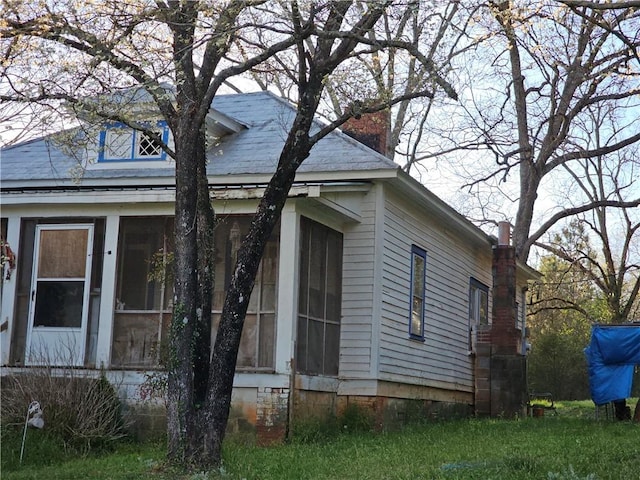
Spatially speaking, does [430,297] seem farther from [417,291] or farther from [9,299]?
[9,299]

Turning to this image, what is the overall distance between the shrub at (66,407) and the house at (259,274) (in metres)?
0.95

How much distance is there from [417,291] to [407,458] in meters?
6.93

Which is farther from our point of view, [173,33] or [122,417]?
[122,417]

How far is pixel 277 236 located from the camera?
587 inches

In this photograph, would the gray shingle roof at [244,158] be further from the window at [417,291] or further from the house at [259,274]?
the window at [417,291]

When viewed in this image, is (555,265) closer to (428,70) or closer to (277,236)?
(277,236)

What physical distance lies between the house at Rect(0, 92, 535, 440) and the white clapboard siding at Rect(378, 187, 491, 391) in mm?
68

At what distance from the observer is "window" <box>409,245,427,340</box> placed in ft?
57.7

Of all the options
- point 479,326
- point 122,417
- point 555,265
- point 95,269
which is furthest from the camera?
point 555,265

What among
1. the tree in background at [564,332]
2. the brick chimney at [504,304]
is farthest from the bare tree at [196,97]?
the tree in background at [564,332]

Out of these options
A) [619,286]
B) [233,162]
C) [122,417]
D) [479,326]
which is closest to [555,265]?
[619,286]

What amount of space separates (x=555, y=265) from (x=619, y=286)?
6463 mm

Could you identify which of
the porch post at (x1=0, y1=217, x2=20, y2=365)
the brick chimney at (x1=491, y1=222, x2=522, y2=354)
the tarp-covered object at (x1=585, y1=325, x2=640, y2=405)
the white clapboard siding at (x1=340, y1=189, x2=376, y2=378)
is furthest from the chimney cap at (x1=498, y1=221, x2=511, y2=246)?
the porch post at (x1=0, y1=217, x2=20, y2=365)

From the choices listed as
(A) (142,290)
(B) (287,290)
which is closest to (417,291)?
(B) (287,290)
